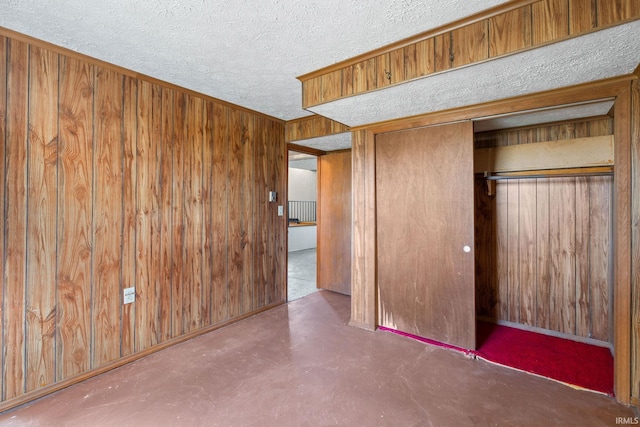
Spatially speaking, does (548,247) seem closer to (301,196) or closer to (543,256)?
→ (543,256)

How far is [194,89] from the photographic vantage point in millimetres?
2779

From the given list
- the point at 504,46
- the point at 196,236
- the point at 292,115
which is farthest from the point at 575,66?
the point at 196,236

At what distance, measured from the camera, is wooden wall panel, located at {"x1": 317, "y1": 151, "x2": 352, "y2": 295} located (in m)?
4.32

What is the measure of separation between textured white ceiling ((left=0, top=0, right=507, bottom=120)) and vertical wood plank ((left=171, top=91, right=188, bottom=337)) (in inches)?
15.1

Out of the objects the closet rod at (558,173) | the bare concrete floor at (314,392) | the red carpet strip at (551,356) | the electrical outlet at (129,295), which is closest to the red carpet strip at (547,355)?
the red carpet strip at (551,356)

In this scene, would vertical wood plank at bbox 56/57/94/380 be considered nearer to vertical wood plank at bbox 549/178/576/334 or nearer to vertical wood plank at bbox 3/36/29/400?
vertical wood plank at bbox 3/36/29/400

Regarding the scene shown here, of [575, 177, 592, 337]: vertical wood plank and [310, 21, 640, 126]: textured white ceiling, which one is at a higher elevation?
[310, 21, 640, 126]: textured white ceiling

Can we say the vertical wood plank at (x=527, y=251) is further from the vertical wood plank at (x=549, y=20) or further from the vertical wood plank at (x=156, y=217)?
the vertical wood plank at (x=156, y=217)

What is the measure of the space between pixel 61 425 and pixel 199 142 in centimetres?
235

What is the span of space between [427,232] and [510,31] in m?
1.65

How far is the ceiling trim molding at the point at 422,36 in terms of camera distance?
1.62m

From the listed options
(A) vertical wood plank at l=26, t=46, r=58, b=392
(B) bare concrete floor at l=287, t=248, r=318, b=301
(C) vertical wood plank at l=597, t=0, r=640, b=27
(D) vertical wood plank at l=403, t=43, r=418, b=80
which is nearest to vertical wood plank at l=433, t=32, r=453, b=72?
(D) vertical wood plank at l=403, t=43, r=418, b=80

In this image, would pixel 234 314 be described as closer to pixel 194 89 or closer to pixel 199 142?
pixel 199 142

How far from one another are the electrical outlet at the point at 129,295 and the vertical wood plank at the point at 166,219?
22 cm
